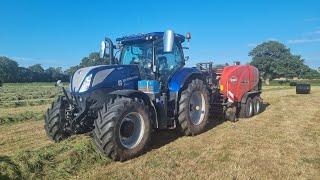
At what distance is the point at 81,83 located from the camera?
8461 millimetres

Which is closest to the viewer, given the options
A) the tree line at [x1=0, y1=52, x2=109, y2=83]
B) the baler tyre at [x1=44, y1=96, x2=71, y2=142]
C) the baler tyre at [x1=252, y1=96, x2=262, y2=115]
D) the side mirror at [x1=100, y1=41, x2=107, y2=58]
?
the baler tyre at [x1=44, y1=96, x2=71, y2=142]

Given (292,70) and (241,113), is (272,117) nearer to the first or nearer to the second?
(241,113)

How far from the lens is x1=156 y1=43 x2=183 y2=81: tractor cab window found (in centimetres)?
984

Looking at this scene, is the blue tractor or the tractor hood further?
the tractor hood

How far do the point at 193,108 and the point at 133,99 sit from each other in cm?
290

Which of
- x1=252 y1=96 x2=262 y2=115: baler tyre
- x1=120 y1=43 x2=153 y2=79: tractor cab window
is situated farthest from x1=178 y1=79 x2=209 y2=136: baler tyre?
x1=252 y1=96 x2=262 y2=115: baler tyre

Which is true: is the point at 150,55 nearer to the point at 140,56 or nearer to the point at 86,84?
the point at 140,56

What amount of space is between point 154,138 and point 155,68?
187 centimetres

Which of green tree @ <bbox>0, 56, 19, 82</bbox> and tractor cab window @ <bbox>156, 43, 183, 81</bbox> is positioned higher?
green tree @ <bbox>0, 56, 19, 82</bbox>

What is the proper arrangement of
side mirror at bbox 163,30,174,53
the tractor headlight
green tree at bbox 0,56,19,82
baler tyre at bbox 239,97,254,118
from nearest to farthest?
the tractor headlight < side mirror at bbox 163,30,174,53 < baler tyre at bbox 239,97,254,118 < green tree at bbox 0,56,19,82

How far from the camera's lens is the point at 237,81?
14000 millimetres

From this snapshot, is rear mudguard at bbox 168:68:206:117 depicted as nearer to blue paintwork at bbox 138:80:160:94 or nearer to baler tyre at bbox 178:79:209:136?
baler tyre at bbox 178:79:209:136

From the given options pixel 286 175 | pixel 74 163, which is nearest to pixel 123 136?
pixel 74 163

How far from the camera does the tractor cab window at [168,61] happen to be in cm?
984
